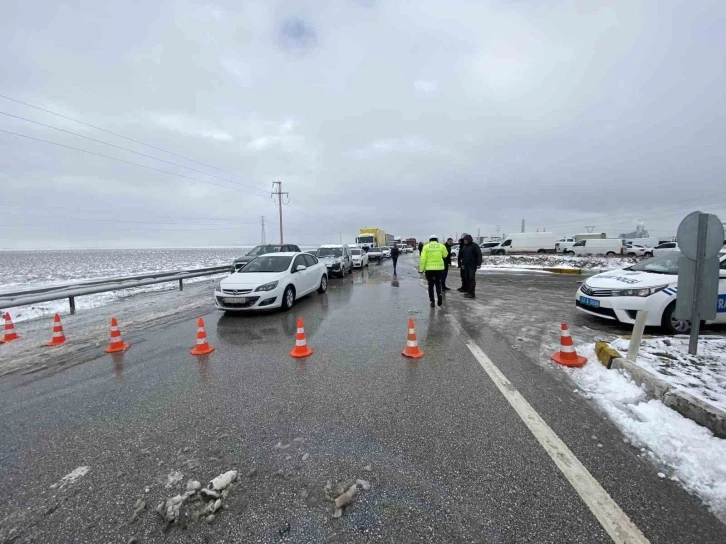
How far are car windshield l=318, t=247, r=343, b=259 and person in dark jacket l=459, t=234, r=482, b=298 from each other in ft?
30.4

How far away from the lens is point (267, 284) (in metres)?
8.15

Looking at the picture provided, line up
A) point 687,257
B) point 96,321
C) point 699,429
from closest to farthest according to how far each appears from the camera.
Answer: point 699,429 < point 687,257 < point 96,321

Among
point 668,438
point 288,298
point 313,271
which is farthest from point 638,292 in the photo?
point 313,271

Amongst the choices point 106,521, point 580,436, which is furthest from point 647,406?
point 106,521

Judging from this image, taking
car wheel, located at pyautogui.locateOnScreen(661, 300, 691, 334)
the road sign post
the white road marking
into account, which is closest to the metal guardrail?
the white road marking

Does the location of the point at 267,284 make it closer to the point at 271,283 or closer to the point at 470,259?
the point at 271,283

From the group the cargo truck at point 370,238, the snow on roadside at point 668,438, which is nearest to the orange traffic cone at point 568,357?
the snow on roadside at point 668,438

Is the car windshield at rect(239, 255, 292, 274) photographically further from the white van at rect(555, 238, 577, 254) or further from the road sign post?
the white van at rect(555, 238, 577, 254)

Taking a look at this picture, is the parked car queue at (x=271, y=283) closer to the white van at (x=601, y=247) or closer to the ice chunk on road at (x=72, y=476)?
the ice chunk on road at (x=72, y=476)

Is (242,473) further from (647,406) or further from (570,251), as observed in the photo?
(570,251)

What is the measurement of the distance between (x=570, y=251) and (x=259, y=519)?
159ft

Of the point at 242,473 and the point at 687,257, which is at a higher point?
the point at 687,257

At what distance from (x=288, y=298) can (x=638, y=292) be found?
24.8ft

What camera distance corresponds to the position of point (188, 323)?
7.53 metres
